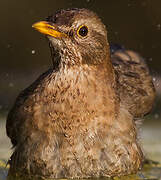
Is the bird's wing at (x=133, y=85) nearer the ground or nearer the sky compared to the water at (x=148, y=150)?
nearer the sky

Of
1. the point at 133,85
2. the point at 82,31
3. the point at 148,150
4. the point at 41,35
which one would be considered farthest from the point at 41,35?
the point at 82,31

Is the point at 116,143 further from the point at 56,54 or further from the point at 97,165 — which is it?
the point at 56,54

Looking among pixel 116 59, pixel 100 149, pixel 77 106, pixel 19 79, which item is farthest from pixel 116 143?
pixel 19 79

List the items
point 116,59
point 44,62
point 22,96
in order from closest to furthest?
point 22,96 → point 116,59 → point 44,62

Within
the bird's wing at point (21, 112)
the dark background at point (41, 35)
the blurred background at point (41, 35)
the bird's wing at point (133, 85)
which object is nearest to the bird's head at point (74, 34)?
the bird's wing at point (21, 112)

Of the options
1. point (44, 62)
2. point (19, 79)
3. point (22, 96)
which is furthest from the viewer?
point (44, 62)

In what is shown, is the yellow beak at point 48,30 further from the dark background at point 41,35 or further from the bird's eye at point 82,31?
the dark background at point 41,35
